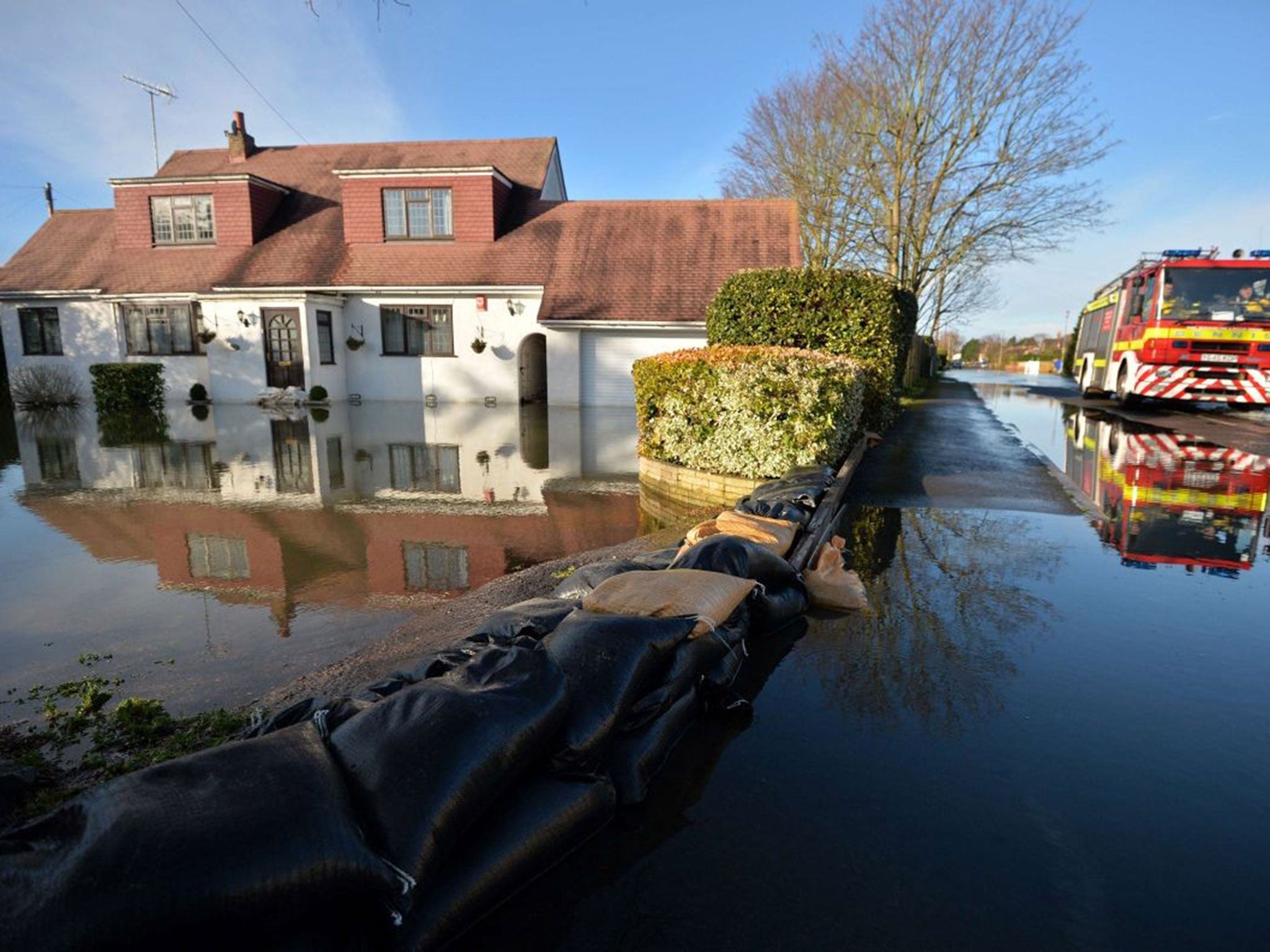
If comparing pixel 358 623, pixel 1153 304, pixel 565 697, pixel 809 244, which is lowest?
pixel 358 623

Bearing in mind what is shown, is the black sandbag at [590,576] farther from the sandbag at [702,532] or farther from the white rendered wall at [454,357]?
the white rendered wall at [454,357]

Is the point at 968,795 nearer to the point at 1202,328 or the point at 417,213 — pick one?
the point at 1202,328

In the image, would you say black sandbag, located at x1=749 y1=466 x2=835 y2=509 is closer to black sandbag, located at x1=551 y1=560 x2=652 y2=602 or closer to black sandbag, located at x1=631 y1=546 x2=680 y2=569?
black sandbag, located at x1=631 y1=546 x2=680 y2=569

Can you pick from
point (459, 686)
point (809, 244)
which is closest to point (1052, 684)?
point (459, 686)

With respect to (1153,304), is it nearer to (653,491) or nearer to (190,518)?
(653,491)

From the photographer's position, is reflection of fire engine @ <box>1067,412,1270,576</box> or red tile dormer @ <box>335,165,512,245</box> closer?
reflection of fire engine @ <box>1067,412,1270,576</box>

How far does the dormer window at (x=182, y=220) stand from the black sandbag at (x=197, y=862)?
22.8 metres

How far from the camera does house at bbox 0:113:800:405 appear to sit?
18.2 m

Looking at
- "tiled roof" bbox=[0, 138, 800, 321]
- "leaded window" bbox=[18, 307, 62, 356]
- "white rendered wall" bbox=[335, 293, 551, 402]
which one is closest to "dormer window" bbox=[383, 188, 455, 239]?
"tiled roof" bbox=[0, 138, 800, 321]

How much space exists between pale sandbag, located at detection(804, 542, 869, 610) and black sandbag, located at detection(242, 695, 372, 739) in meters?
2.96

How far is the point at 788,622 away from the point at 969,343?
86197 mm

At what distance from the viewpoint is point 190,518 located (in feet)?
22.9

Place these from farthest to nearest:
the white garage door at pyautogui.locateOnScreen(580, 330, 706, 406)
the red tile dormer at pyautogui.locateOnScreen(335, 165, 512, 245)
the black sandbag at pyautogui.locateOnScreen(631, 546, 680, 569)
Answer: the red tile dormer at pyautogui.locateOnScreen(335, 165, 512, 245) < the white garage door at pyautogui.locateOnScreen(580, 330, 706, 406) < the black sandbag at pyautogui.locateOnScreen(631, 546, 680, 569)

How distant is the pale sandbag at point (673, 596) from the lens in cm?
306
